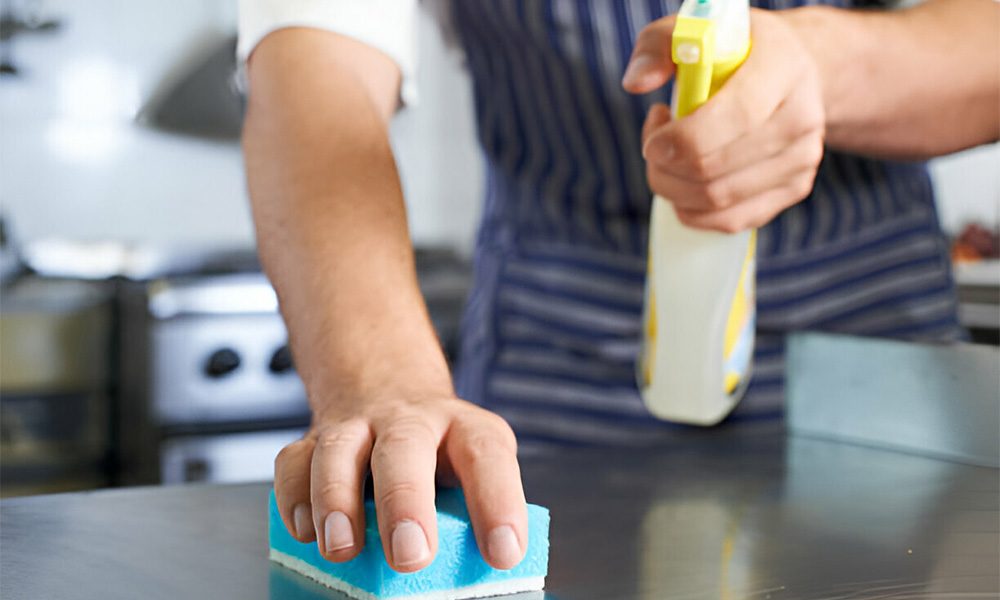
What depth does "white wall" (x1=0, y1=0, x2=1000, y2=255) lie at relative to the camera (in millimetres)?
2291

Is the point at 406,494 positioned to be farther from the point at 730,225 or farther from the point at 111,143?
the point at 111,143

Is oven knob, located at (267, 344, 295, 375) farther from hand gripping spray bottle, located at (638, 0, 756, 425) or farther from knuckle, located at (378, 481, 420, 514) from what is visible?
knuckle, located at (378, 481, 420, 514)

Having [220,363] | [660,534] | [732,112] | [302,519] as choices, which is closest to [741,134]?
[732,112]

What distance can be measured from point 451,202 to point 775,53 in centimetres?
212

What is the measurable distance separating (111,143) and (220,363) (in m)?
0.75

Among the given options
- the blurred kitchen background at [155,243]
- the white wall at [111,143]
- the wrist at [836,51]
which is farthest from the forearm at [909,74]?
the white wall at [111,143]

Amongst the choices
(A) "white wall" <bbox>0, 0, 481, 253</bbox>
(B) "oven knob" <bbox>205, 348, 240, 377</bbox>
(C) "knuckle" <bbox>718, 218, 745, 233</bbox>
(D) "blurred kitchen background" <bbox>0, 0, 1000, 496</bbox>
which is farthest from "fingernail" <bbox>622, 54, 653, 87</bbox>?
(A) "white wall" <bbox>0, 0, 481, 253</bbox>

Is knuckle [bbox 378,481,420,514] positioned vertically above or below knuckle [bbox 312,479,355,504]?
above

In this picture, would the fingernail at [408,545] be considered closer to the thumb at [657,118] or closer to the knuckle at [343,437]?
the knuckle at [343,437]

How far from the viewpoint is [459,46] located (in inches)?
41.4

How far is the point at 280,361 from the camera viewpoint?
1.91 meters

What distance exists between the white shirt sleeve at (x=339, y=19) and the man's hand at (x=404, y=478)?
0.39 meters

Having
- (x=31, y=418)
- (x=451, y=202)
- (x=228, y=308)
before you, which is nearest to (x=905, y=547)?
(x=228, y=308)

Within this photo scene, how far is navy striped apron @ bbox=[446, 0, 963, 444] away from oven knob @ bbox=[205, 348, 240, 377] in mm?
942
